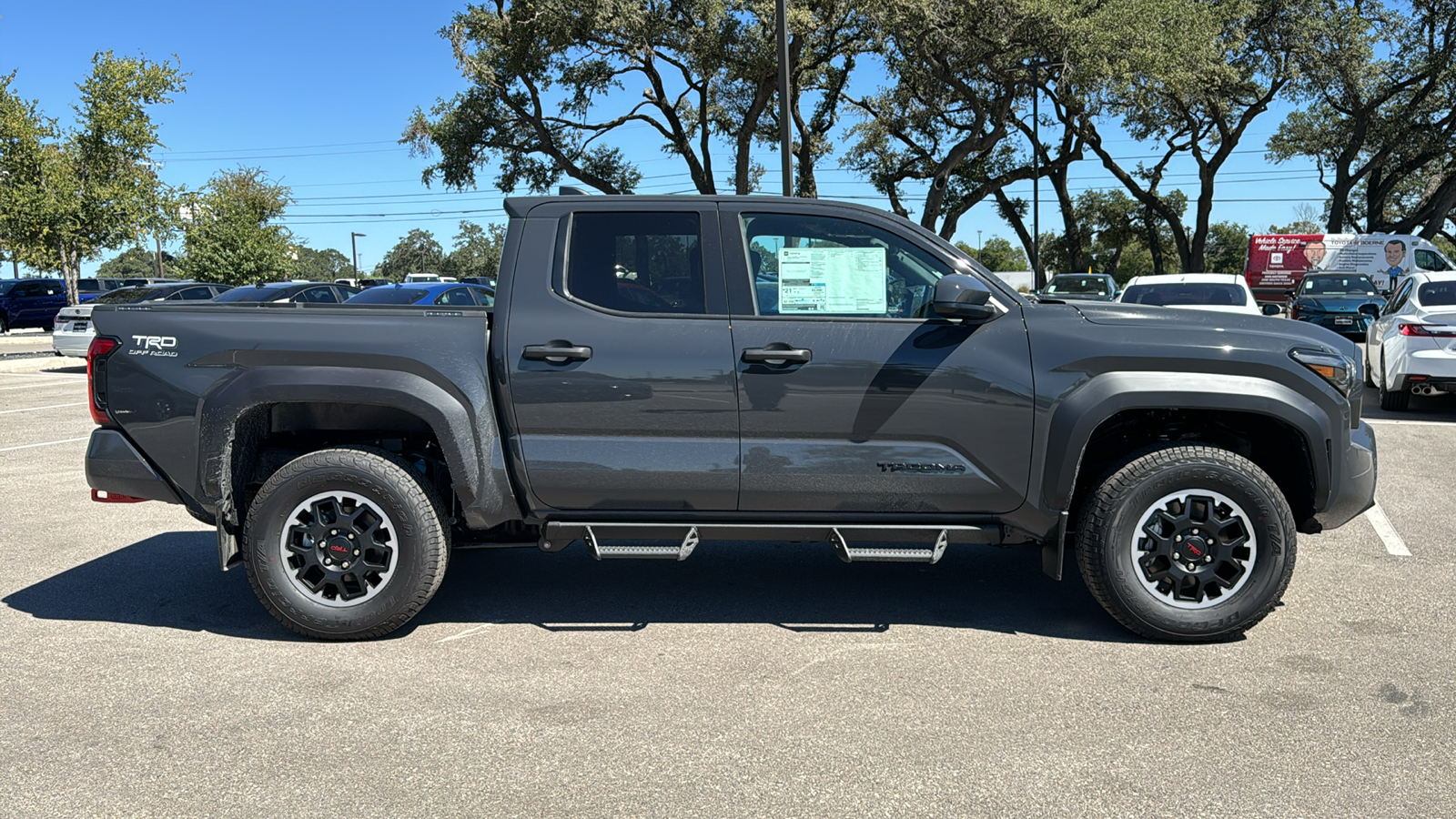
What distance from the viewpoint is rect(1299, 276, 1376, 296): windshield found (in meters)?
22.3

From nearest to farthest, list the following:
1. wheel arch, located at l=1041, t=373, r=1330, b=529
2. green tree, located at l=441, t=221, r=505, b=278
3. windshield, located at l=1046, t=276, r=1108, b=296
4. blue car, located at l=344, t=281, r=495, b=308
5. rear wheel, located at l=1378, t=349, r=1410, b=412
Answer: wheel arch, located at l=1041, t=373, r=1330, b=529 < rear wheel, located at l=1378, t=349, r=1410, b=412 < blue car, located at l=344, t=281, r=495, b=308 < windshield, located at l=1046, t=276, r=1108, b=296 < green tree, located at l=441, t=221, r=505, b=278

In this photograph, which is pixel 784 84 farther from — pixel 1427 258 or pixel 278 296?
pixel 1427 258

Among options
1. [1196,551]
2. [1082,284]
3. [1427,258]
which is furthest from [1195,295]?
[1427,258]

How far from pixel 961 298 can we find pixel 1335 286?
2179 centimetres

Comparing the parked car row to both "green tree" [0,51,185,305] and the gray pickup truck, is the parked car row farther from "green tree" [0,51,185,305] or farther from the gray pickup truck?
the gray pickup truck

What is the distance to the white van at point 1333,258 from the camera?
31.9 metres

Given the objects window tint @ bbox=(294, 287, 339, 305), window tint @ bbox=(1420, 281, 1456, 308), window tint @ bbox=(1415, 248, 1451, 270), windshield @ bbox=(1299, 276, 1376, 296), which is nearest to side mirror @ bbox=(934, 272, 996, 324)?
window tint @ bbox=(1420, 281, 1456, 308)

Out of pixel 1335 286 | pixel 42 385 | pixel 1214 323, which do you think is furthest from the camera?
pixel 1335 286

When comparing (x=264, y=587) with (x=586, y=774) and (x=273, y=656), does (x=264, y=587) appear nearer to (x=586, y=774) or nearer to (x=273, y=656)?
(x=273, y=656)

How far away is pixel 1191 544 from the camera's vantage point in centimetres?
456

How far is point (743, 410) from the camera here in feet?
14.8

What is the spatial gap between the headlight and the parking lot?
109 cm

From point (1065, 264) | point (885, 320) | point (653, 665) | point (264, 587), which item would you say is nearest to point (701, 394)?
point (885, 320)

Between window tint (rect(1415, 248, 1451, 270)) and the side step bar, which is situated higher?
window tint (rect(1415, 248, 1451, 270))
